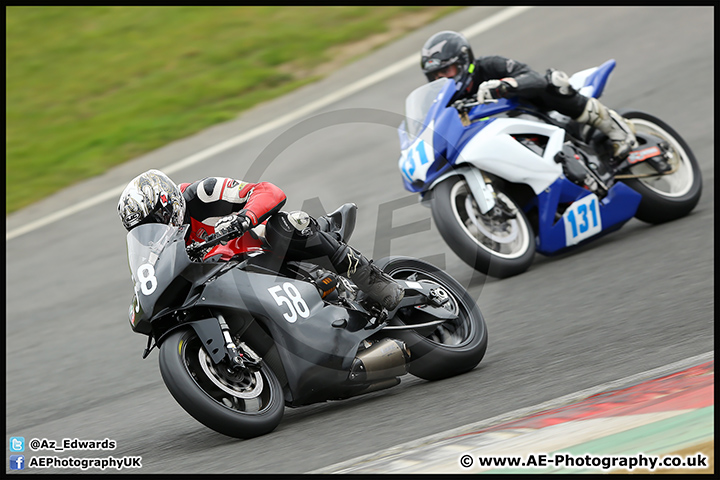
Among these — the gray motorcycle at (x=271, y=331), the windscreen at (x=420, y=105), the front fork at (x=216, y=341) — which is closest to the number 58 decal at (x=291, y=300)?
the gray motorcycle at (x=271, y=331)

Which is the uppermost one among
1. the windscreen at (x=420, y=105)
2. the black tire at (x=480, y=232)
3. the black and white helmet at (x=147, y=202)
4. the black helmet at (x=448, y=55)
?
the black and white helmet at (x=147, y=202)

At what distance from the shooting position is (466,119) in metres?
7.02

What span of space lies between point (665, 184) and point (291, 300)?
420 cm

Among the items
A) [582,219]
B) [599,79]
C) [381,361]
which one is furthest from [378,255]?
[599,79]

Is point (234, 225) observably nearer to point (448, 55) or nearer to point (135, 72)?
point (448, 55)

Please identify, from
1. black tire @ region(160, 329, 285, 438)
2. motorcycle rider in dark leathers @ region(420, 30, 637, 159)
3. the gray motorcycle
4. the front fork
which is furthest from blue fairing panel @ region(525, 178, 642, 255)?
the front fork

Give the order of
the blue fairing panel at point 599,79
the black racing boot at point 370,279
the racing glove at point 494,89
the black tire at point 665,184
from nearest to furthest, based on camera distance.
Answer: the black racing boot at point 370,279 → the racing glove at point 494,89 → the black tire at point 665,184 → the blue fairing panel at point 599,79

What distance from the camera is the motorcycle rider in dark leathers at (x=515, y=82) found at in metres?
7.23

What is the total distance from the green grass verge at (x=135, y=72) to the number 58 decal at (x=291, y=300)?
7683 millimetres

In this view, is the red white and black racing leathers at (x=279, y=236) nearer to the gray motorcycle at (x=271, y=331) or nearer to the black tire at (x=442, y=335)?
the gray motorcycle at (x=271, y=331)

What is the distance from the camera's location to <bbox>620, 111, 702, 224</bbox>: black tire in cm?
753

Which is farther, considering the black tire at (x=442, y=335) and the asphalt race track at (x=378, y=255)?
the black tire at (x=442, y=335)

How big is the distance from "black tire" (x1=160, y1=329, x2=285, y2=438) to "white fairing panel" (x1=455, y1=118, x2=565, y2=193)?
2837mm

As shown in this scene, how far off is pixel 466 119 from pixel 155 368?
2.93 m
